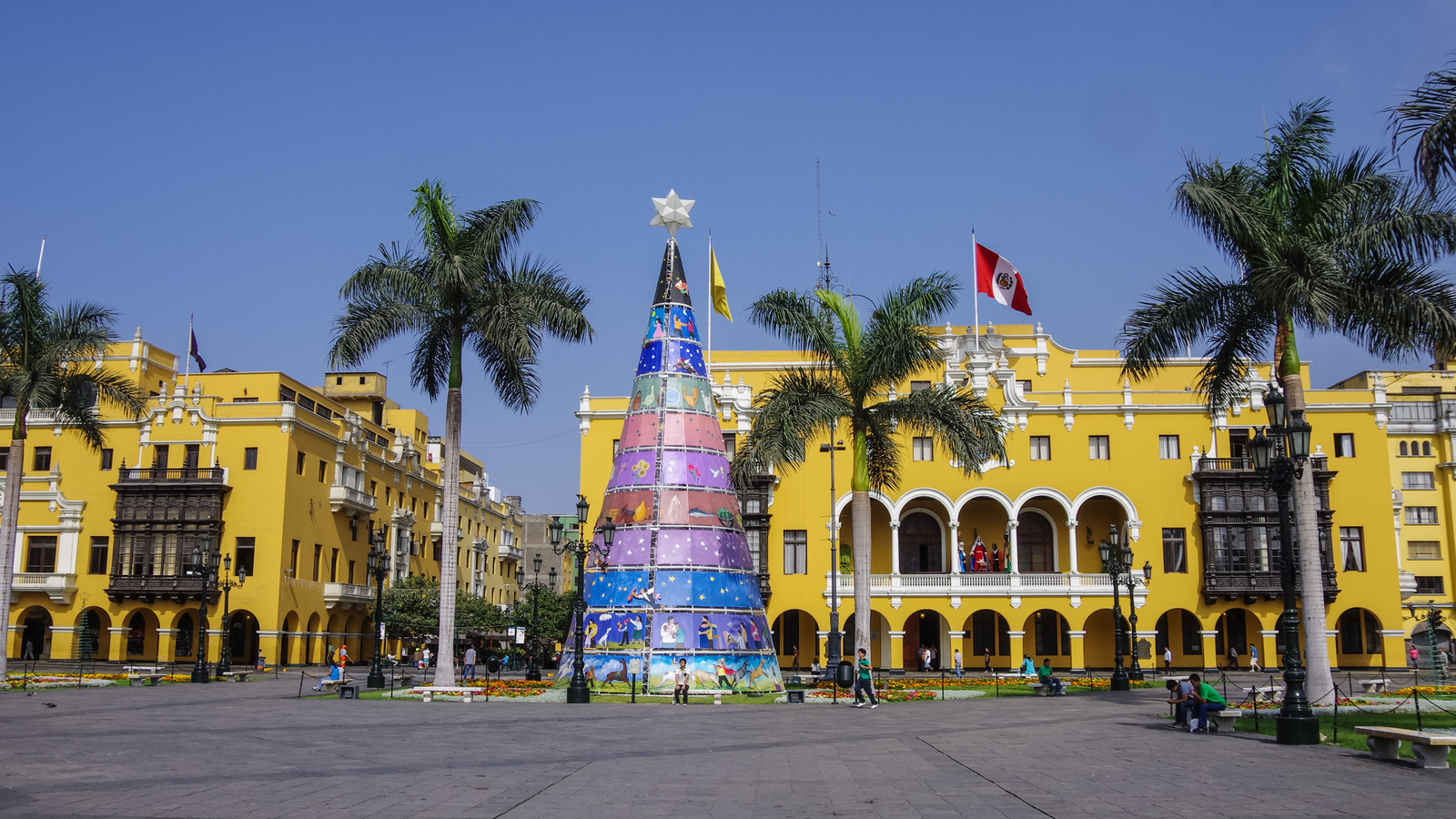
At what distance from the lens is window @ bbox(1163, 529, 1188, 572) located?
45625 millimetres

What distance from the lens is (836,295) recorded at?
26.4 meters

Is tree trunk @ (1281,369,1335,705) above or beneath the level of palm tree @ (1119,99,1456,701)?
beneath

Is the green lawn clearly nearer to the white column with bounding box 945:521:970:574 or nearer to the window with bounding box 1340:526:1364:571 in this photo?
the white column with bounding box 945:521:970:574

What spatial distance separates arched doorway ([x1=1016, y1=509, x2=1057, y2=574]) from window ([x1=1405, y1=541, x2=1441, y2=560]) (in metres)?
27.0

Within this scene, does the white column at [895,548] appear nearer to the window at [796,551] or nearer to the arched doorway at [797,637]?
the window at [796,551]

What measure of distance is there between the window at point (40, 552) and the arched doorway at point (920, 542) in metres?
37.0

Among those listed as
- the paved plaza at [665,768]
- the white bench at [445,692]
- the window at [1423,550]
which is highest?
the window at [1423,550]

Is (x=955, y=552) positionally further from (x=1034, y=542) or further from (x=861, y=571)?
(x=861, y=571)

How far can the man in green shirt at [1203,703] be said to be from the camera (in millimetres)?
16612

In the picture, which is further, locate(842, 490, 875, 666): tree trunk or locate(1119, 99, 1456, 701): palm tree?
locate(842, 490, 875, 666): tree trunk

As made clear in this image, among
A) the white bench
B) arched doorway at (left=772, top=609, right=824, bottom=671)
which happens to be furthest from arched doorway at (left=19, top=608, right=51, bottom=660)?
the white bench

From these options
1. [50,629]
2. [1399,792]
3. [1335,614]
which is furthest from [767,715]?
[50,629]

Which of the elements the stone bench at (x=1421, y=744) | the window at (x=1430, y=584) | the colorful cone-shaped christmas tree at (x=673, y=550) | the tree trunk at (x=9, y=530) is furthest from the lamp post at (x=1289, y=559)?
the window at (x=1430, y=584)

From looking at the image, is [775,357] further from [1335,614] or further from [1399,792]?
[1399,792]
